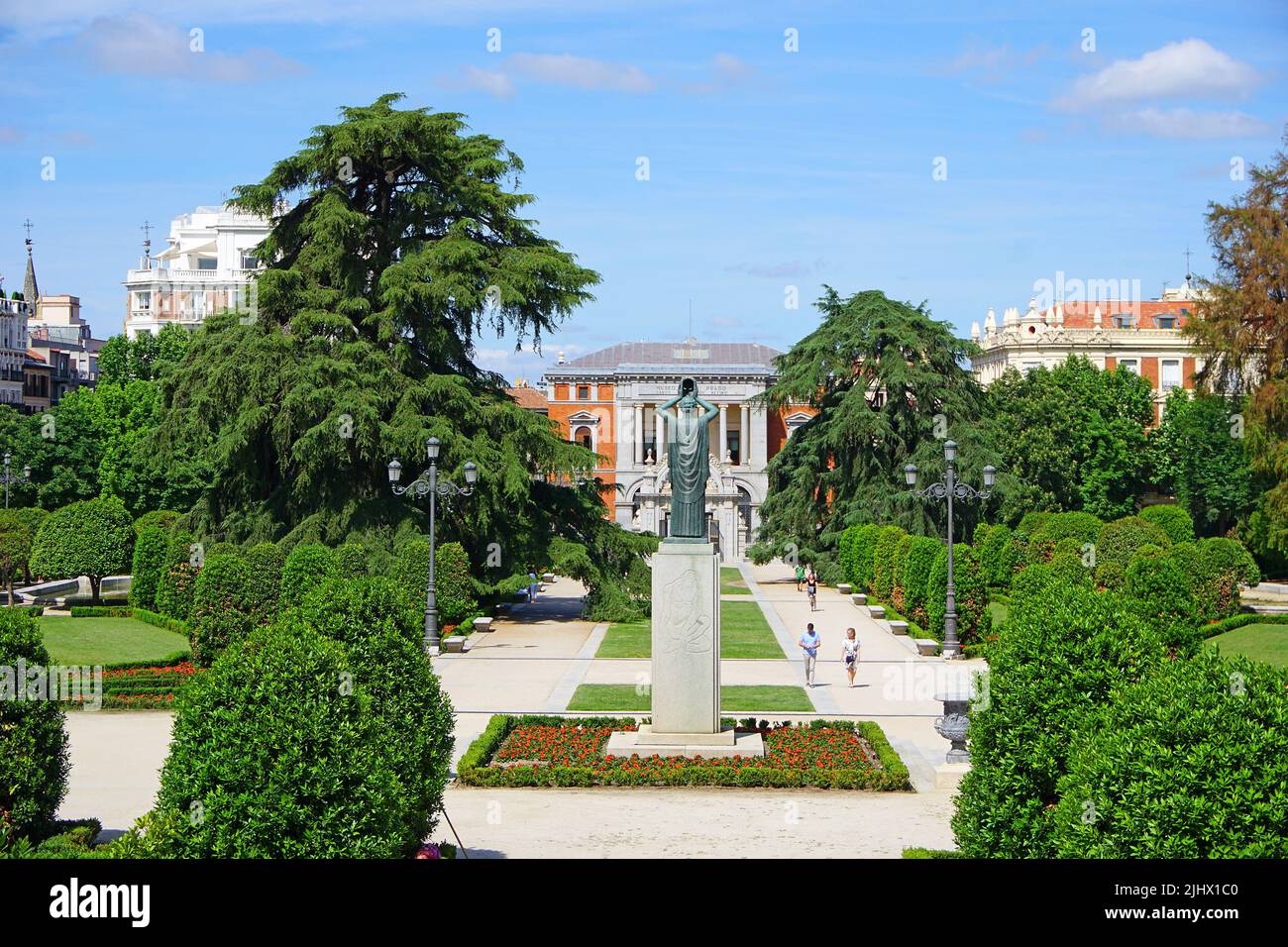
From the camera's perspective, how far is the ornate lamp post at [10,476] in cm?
5609

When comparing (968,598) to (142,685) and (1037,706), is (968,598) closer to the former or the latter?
(142,685)

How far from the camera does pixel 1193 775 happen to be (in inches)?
374

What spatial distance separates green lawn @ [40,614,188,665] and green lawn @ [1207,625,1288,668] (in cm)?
2443

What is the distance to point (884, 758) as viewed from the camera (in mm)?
19344

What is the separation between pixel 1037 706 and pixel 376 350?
94.6 ft

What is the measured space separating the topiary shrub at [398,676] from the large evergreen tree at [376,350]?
22.2m

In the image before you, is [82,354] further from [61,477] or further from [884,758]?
[884,758]

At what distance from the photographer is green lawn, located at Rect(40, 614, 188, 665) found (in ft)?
104

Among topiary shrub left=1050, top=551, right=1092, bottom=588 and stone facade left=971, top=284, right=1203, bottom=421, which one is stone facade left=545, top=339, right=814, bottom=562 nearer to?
stone facade left=971, top=284, right=1203, bottom=421

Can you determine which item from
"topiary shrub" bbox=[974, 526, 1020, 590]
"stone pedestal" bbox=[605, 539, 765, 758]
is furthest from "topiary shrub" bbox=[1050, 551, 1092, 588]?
"stone pedestal" bbox=[605, 539, 765, 758]

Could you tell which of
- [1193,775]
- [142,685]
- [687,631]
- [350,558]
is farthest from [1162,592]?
[142,685]

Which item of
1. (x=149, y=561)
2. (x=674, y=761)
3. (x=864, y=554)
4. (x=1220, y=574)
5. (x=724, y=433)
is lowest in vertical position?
(x=674, y=761)

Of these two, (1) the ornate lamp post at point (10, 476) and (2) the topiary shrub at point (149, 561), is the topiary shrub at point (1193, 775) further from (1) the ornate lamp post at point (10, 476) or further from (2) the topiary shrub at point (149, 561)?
(1) the ornate lamp post at point (10, 476)

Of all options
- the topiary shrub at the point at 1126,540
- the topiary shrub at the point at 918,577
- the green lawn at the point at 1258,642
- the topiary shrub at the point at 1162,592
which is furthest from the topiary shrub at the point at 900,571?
the topiary shrub at the point at 1162,592
